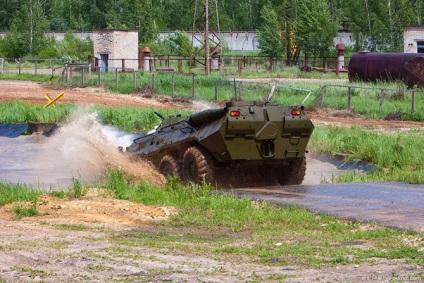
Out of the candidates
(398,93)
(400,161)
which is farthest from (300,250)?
(398,93)

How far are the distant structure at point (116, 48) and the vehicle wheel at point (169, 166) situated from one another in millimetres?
43339

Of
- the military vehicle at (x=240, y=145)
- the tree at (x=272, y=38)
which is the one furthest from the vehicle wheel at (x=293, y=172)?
the tree at (x=272, y=38)

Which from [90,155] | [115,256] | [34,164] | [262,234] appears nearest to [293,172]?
[90,155]

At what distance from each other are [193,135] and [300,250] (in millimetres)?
7545

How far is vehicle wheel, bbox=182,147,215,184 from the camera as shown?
57.6ft

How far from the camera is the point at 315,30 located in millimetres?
68875

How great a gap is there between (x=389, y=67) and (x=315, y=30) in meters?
26.8

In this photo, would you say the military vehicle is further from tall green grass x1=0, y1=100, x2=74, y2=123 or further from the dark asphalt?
tall green grass x1=0, y1=100, x2=74, y2=123

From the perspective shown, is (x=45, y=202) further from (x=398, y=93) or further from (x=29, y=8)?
(x=29, y=8)

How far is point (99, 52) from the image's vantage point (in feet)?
208

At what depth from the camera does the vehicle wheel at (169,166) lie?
1830cm

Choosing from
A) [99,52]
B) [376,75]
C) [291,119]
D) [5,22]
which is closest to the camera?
[291,119]

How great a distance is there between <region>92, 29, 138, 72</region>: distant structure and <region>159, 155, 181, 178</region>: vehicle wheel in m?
43.3

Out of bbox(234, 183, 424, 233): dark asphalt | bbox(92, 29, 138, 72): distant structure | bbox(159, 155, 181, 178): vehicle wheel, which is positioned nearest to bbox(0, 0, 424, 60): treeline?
bbox(92, 29, 138, 72): distant structure
